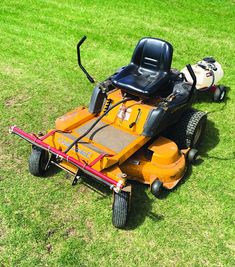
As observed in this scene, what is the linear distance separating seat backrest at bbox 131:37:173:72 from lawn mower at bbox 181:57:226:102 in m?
1.15

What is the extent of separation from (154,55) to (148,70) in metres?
0.24

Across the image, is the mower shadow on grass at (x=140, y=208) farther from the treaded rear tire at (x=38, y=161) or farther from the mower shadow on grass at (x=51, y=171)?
the treaded rear tire at (x=38, y=161)

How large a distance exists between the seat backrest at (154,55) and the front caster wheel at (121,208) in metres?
2.12

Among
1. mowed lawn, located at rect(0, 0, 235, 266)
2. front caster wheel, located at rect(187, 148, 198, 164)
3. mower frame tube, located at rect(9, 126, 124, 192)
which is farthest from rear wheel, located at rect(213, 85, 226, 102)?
mower frame tube, located at rect(9, 126, 124, 192)

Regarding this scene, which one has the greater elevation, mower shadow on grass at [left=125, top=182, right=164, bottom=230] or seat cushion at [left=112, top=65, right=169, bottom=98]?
seat cushion at [left=112, top=65, right=169, bottom=98]

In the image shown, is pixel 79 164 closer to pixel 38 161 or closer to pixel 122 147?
pixel 122 147

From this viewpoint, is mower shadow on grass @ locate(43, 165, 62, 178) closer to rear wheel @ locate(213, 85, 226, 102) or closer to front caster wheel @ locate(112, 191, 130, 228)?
front caster wheel @ locate(112, 191, 130, 228)

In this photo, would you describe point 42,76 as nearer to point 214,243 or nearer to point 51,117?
point 51,117

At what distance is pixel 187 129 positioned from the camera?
540 centimetres

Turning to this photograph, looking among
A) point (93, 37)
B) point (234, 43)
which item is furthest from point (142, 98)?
point (234, 43)

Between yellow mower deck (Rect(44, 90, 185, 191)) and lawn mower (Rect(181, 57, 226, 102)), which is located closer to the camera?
yellow mower deck (Rect(44, 90, 185, 191))

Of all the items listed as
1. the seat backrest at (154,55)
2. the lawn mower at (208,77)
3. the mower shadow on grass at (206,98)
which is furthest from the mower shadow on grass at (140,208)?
the mower shadow on grass at (206,98)

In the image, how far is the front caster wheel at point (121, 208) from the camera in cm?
422

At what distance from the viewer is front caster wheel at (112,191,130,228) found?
4.22 metres
